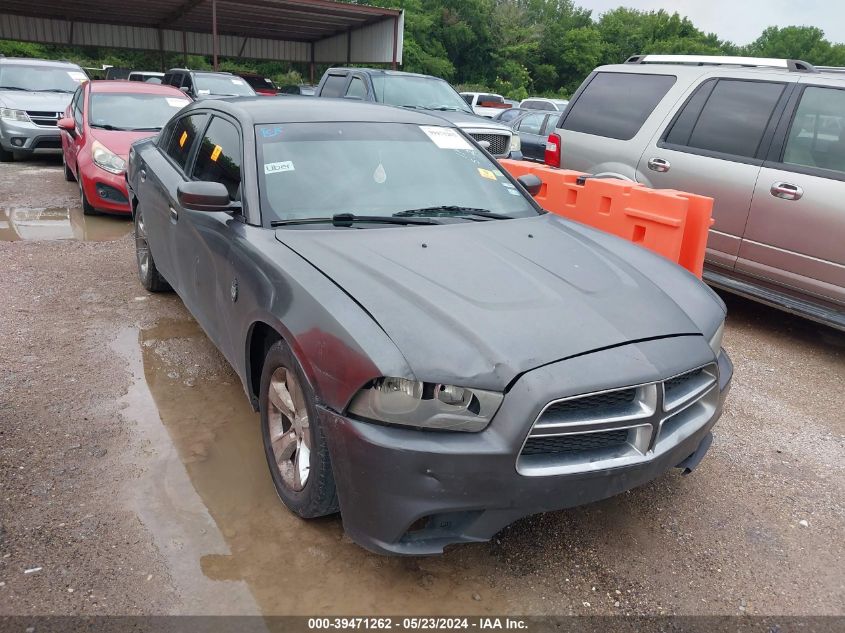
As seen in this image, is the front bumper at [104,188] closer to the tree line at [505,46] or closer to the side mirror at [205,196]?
→ the side mirror at [205,196]

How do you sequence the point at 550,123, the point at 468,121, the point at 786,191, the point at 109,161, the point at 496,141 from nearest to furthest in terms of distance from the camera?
1. the point at 786,191
2. the point at 109,161
3. the point at 468,121
4. the point at 496,141
5. the point at 550,123

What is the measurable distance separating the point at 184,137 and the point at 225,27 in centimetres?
2815

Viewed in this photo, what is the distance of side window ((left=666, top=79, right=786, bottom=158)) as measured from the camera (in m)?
5.46

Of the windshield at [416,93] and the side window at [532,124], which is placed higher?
the windshield at [416,93]

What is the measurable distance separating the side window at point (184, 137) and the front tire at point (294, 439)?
6.86 feet

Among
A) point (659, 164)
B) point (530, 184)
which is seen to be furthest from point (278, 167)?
point (659, 164)

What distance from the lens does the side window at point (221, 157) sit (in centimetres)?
363

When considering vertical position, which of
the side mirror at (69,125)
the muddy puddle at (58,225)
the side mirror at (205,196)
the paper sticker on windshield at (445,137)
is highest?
the paper sticker on windshield at (445,137)

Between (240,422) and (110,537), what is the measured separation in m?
1.07

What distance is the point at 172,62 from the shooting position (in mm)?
43344

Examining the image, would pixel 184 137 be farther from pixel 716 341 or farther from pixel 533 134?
pixel 533 134

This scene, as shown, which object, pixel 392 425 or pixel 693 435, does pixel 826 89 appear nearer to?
pixel 693 435

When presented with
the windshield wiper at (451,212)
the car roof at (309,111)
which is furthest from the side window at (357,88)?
the windshield wiper at (451,212)

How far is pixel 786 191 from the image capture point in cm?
511
